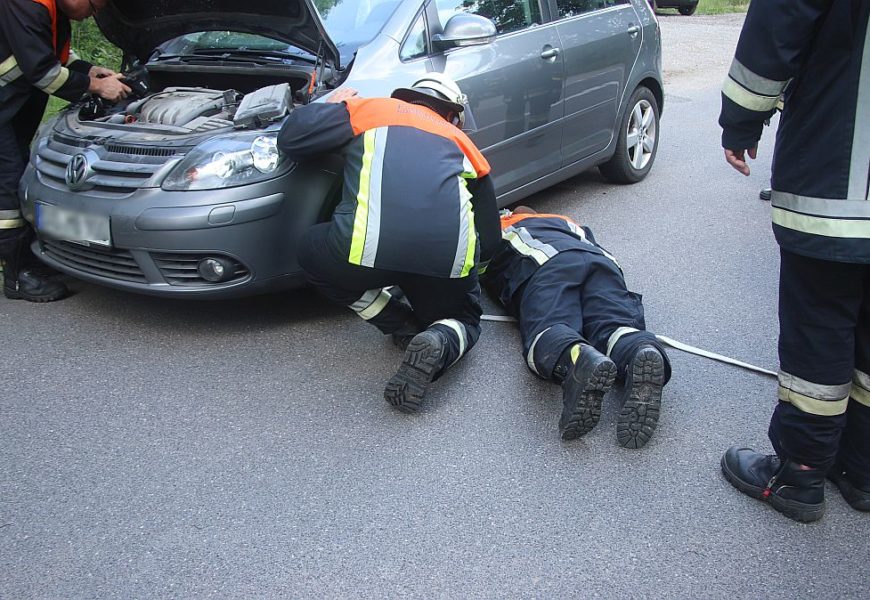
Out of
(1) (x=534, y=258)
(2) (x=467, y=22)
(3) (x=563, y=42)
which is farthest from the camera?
(3) (x=563, y=42)

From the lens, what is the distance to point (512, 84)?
4879 mm

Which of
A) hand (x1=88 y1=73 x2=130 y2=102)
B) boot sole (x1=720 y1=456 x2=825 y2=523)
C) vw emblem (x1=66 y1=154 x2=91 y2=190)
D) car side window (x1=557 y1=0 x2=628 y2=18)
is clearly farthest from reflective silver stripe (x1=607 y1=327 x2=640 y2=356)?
hand (x1=88 y1=73 x2=130 y2=102)

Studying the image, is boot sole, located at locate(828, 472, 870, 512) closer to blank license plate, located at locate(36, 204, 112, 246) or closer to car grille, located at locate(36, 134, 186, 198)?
car grille, located at locate(36, 134, 186, 198)

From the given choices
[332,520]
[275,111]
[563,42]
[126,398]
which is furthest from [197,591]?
[563,42]

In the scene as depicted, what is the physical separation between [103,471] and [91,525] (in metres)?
0.32

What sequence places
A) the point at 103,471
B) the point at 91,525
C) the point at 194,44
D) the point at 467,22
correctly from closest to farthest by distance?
the point at 91,525 < the point at 103,471 < the point at 467,22 < the point at 194,44

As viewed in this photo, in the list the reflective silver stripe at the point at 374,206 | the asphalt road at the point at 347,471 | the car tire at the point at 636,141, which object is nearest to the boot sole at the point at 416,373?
the asphalt road at the point at 347,471

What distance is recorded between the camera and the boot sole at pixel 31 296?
14.6ft

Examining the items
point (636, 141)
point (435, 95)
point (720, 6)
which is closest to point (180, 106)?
point (435, 95)

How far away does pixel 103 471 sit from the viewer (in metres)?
3.02

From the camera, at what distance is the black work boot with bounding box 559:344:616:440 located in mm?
3049

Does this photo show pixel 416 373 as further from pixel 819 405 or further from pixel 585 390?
pixel 819 405

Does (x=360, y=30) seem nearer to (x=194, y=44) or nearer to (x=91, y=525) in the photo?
(x=194, y=44)

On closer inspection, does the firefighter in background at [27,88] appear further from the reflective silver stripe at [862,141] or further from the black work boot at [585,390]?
the reflective silver stripe at [862,141]
